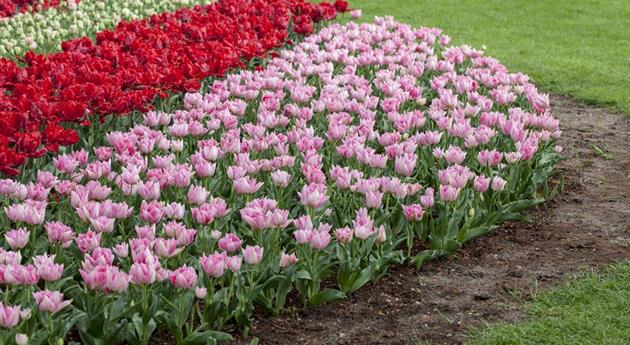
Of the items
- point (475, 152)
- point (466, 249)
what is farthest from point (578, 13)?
point (466, 249)

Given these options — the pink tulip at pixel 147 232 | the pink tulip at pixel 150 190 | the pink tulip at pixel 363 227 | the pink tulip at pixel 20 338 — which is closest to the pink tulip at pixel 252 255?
the pink tulip at pixel 147 232

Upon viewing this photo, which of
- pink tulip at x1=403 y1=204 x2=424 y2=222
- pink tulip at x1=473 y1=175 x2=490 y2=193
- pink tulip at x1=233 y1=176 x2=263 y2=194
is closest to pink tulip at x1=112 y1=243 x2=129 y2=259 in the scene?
pink tulip at x1=233 y1=176 x2=263 y2=194

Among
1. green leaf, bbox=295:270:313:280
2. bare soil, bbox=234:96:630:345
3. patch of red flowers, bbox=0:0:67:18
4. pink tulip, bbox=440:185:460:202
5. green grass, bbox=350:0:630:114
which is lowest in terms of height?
green grass, bbox=350:0:630:114

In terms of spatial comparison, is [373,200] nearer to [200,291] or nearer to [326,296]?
[326,296]

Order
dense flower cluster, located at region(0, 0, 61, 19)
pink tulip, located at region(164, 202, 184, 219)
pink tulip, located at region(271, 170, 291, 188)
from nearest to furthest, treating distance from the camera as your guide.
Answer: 1. pink tulip, located at region(164, 202, 184, 219)
2. pink tulip, located at region(271, 170, 291, 188)
3. dense flower cluster, located at region(0, 0, 61, 19)

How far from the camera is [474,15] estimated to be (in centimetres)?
1321

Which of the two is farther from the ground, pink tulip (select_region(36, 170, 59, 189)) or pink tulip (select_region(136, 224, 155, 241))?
pink tulip (select_region(136, 224, 155, 241))

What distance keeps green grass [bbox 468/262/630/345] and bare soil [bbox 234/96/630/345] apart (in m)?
0.10

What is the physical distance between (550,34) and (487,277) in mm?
7611

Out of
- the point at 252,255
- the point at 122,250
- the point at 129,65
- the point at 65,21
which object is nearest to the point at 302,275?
the point at 252,255

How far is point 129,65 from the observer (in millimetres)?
7289

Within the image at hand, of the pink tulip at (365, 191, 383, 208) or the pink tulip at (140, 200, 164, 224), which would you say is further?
the pink tulip at (365, 191, 383, 208)

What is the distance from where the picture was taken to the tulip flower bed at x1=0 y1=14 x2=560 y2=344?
13.3ft

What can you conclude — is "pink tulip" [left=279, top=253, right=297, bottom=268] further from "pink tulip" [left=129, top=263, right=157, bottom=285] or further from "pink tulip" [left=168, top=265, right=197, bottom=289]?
"pink tulip" [left=129, top=263, right=157, bottom=285]
